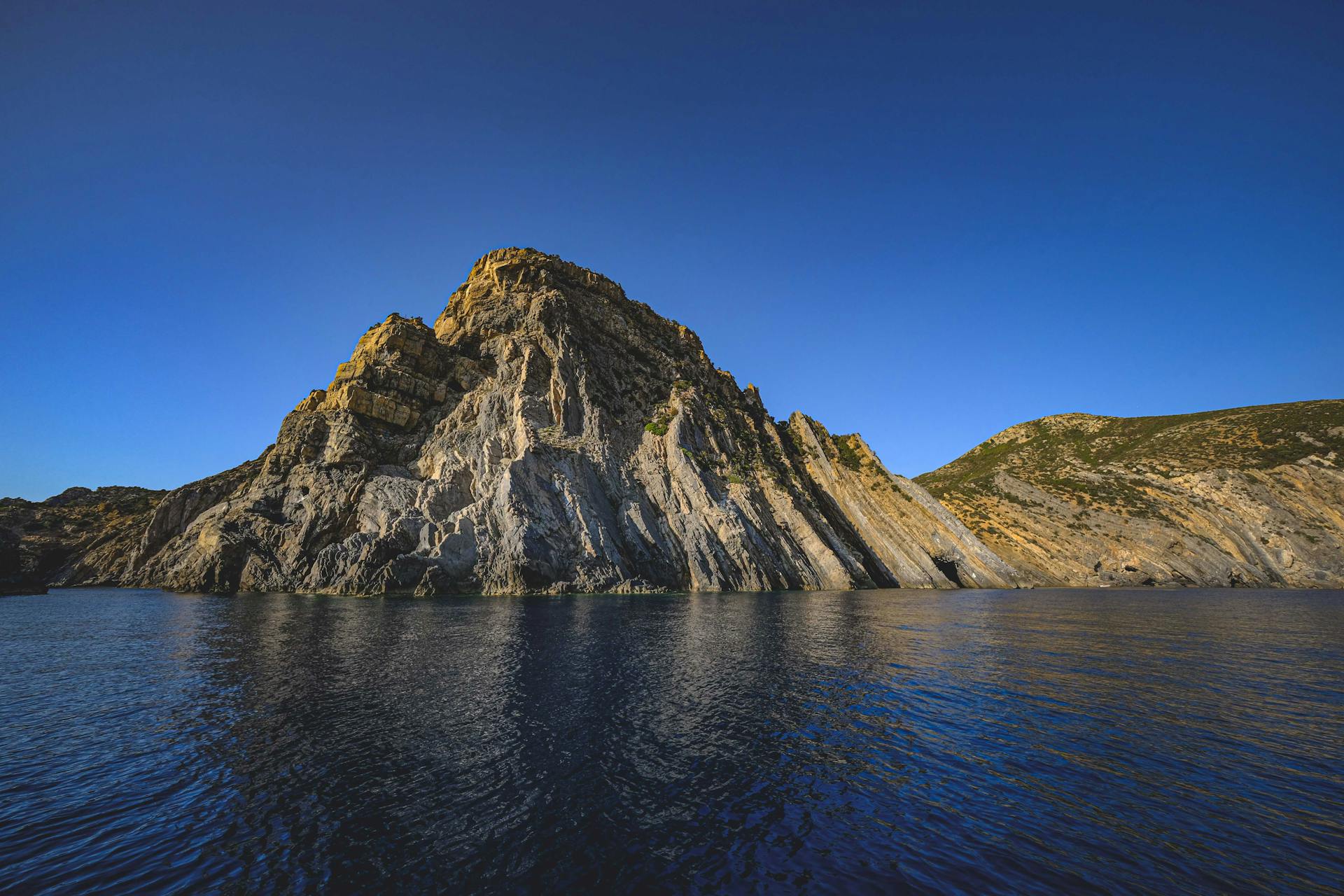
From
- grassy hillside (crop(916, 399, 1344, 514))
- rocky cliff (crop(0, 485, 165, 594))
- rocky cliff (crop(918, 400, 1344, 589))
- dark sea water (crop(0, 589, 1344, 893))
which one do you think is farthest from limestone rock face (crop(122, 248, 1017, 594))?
grassy hillside (crop(916, 399, 1344, 514))

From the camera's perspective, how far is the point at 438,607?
5147 centimetres

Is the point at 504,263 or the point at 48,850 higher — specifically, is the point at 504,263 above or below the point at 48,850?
above

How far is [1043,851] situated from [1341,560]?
447 feet

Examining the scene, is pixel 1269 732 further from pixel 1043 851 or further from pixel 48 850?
pixel 48 850

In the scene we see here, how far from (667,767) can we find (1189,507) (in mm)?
137686

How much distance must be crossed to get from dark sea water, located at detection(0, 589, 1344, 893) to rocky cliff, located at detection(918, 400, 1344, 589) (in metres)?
86.4

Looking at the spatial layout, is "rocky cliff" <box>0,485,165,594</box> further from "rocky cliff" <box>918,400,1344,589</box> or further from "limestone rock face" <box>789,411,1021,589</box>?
"rocky cliff" <box>918,400,1344,589</box>

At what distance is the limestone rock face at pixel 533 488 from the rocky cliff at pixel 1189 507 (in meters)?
20.6

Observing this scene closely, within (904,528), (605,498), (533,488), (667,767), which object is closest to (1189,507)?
(904,528)

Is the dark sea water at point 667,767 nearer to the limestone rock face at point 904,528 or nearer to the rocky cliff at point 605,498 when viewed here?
the rocky cliff at point 605,498

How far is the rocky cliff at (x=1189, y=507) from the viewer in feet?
324

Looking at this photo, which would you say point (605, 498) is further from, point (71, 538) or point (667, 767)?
point (71, 538)

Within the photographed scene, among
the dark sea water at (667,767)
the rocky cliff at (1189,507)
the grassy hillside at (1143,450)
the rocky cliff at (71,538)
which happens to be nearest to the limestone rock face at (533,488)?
the rocky cliff at (71,538)

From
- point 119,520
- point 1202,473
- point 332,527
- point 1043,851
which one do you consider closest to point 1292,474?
point 1202,473
